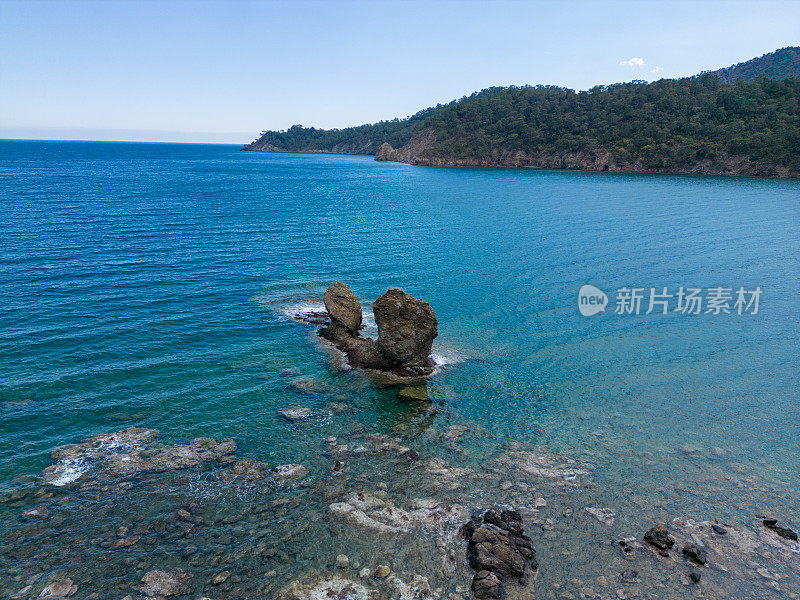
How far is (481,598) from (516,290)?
118ft

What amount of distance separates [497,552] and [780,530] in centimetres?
1250

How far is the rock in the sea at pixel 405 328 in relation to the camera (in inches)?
1208

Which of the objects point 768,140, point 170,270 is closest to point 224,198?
point 170,270

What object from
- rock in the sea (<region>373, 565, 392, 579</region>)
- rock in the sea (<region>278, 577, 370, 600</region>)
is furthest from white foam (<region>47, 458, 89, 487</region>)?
rock in the sea (<region>373, 565, 392, 579</region>)

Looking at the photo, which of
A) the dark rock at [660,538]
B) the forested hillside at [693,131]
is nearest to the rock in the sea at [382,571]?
the dark rock at [660,538]

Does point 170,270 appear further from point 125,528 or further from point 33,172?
point 33,172

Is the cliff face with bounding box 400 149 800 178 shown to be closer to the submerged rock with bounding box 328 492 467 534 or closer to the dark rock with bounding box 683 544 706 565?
the dark rock with bounding box 683 544 706 565

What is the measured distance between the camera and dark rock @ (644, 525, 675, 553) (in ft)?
56.3

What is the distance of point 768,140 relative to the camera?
144 meters

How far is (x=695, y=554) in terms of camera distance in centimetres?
1680

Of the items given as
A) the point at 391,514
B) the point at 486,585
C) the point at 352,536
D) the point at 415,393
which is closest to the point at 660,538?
the point at 486,585

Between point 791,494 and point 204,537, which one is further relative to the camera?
point 791,494

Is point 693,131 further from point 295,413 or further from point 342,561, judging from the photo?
point 342,561

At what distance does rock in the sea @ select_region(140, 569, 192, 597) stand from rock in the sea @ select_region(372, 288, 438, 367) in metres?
18.1
